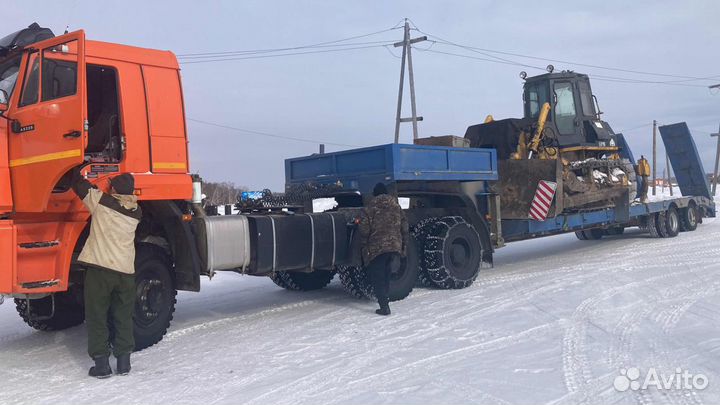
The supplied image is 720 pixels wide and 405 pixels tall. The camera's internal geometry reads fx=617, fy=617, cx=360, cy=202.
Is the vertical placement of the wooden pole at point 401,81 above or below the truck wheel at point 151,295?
above

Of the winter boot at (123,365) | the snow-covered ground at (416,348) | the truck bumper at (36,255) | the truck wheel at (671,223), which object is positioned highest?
the truck bumper at (36,255)

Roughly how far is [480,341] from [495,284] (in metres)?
3.33

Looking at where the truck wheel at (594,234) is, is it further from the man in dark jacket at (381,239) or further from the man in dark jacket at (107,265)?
the man in dark jacket at (107,265)

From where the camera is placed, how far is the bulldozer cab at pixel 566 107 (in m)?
12.1

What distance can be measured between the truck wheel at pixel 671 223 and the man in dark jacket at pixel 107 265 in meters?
13.1

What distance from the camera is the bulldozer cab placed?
39.7ft

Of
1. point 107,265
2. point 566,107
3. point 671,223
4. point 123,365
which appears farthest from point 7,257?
point 671,223

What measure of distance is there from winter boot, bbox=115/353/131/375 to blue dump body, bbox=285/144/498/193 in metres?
3.94

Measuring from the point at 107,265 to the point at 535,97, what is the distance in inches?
377

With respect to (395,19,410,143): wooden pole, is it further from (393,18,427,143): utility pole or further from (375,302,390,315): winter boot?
(375,302,390,315): winter boot

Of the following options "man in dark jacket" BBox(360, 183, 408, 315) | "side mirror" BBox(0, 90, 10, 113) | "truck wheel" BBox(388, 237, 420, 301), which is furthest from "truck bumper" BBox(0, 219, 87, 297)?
"truck wheel" BBox(388, 237, 420, 301)

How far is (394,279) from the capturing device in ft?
26.4

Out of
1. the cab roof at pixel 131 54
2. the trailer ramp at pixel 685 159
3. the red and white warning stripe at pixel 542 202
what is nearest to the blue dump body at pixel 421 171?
the red and white warning stripe at pixel 542 202

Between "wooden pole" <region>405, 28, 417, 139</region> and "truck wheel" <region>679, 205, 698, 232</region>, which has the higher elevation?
"wooden pole" <region>405, 28, 417, 139</region>
